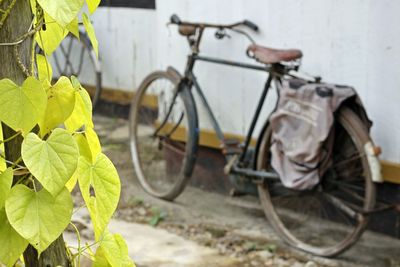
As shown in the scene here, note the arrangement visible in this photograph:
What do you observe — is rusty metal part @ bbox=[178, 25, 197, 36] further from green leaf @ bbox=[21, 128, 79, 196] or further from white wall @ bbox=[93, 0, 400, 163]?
green leaf @ bbox=[21, 128, 79, 196]

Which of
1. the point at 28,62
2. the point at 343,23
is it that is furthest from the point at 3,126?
the point at 343,23

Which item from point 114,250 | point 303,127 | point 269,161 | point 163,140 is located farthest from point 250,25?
point 114,250

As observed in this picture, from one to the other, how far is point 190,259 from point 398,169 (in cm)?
138

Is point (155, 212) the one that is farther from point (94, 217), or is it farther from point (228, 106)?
point (94, 217)

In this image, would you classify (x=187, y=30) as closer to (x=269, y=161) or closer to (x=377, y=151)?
(x=269, y=161)

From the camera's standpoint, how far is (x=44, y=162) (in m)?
1.37

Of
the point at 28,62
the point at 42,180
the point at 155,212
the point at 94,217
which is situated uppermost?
the point at 28,62

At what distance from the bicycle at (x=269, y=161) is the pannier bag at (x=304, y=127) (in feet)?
0.28

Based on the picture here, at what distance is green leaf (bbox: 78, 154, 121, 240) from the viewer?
1492 millimetres

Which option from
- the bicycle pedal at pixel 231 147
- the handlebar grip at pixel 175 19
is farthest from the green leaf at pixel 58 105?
the handlebar grip at pixel 175 19

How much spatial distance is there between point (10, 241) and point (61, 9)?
0.42 metres

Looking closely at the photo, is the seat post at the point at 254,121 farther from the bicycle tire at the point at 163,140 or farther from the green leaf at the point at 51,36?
the green leaf at the point at 51,36

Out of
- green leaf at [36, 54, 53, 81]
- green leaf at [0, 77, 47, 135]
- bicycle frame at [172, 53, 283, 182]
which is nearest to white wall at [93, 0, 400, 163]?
bicycle frame at [172, 53, 283, 182]

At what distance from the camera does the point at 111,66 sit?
924 cm
